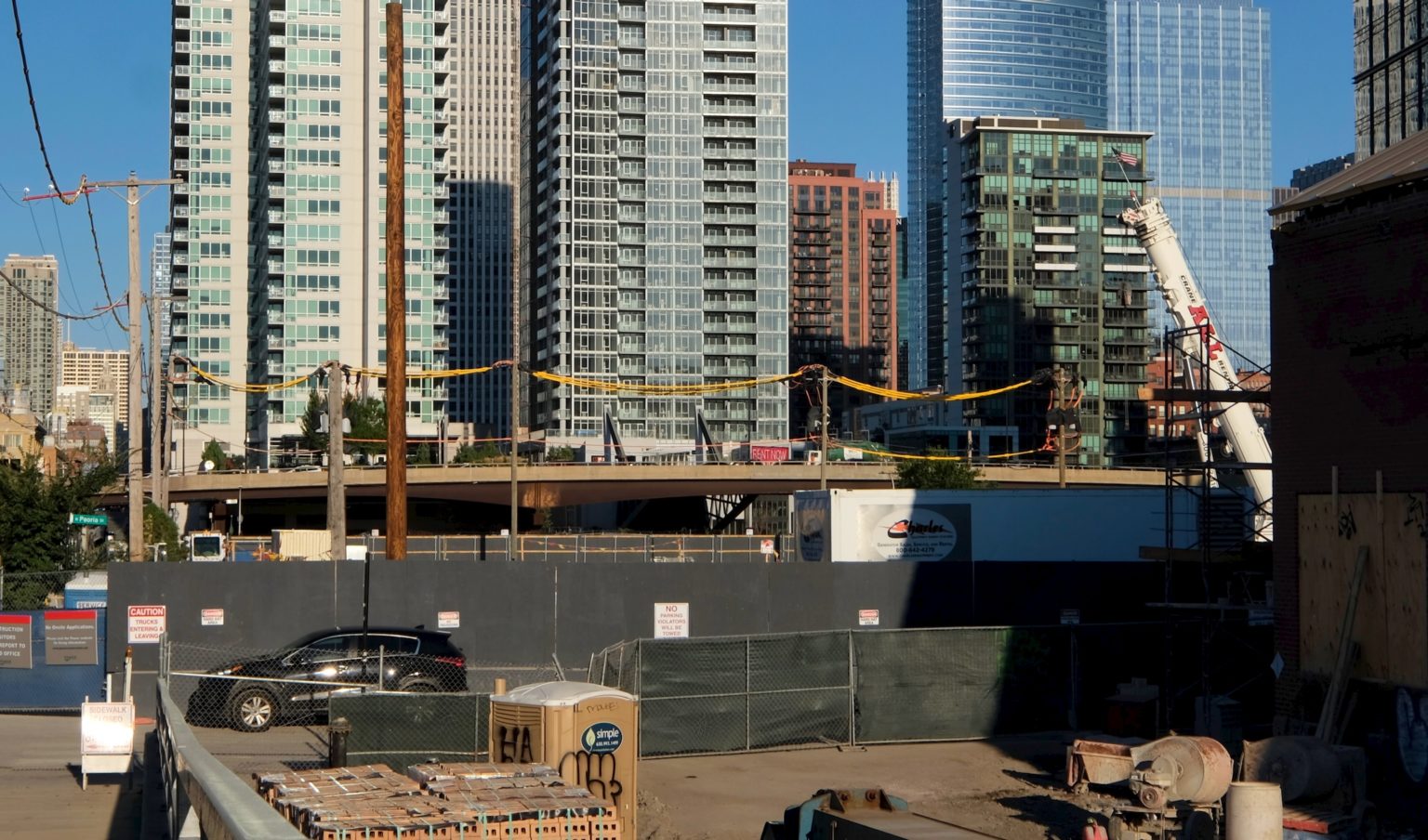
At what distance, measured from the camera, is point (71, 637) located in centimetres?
2627

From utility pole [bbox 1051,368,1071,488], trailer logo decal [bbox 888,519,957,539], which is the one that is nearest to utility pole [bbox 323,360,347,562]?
trailer logo decal [bbox 888,519,957,539]

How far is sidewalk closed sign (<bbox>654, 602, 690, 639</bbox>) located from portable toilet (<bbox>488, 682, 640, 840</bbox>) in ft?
43.9

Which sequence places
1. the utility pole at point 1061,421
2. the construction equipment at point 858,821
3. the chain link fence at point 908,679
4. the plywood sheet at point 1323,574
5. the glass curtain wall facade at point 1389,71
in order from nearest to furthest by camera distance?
the construction equipment at point 858,821, the plywood sheet at point 1323,574, the chain link fence at point 908,679, the utility pole at point 1061,421, the glass curtain wall facade at point 1389,71

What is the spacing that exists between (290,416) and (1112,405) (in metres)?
102

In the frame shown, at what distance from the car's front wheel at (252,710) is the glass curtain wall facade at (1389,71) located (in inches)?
3951

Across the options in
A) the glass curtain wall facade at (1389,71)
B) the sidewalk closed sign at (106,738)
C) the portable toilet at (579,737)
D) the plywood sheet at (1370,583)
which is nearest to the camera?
the portable toilet at (579,737)

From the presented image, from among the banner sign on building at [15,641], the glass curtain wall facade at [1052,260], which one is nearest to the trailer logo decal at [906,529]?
the banner sign on building at [15,641]

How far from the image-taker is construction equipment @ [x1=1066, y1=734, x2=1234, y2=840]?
1684cm

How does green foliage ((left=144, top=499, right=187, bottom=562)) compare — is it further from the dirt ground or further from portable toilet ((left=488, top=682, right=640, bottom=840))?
portable toilet ((left=488, top=682, right=640, bottom=840))

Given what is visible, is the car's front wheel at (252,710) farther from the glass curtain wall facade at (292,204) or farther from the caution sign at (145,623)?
the glass curtain wall facade at (292,204)

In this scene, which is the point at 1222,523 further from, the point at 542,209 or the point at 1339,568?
the point at 542,209

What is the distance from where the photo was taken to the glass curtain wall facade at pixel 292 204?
440 feet

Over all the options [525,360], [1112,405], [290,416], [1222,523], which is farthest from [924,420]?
[1222,523]

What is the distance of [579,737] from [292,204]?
127 meters
